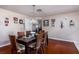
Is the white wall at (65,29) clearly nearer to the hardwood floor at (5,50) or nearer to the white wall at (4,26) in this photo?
the white wall at (4,26)

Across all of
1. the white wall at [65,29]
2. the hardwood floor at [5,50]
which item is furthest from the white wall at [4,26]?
the white wall at [65,29]

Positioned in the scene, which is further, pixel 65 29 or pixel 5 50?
pixel 5 50

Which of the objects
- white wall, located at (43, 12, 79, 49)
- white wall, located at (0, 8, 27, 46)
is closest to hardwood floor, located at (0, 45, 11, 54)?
white wall, located at (0, 8, 27, 46)

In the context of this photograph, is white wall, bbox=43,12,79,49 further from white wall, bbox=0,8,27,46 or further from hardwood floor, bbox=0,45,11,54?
hardwood floor, bbox=0,45,11,54

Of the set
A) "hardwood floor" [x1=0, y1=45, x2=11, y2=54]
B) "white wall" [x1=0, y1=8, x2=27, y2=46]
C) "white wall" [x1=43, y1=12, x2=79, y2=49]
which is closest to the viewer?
"white wall" [x1=43, y1=12, x2=79, y2=49]

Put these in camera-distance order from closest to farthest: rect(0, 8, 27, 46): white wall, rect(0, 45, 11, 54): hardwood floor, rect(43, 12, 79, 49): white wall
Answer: rect(43, 12, 79, 49): white wall
rect(0, 45, 11, 54): hardwood floor
rect(0, 8, 27, 46): white wall

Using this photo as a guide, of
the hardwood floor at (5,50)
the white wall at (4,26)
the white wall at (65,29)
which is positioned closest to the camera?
the white wall at (65,29)

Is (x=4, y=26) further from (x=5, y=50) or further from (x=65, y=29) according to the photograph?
(x=65, y=29)

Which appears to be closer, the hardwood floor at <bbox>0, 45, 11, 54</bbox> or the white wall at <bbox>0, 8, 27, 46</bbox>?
the hardwood floor at <bbox>0, 45, 11, 54</bbox>

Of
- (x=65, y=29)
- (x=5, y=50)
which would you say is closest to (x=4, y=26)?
(x=5, y=50)
